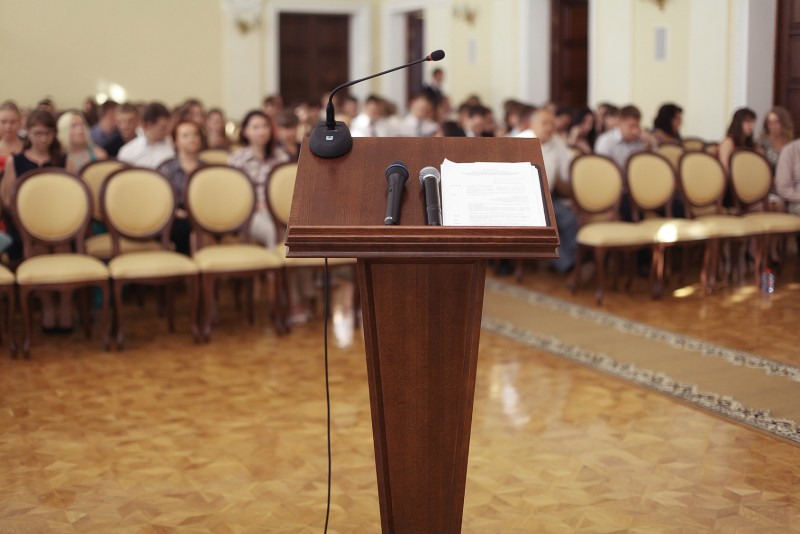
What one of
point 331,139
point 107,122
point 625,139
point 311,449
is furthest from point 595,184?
point 331,139

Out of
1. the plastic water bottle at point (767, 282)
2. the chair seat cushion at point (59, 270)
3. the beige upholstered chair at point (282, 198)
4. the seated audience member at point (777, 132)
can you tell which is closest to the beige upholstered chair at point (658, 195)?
the plastic water bottle at point (767, 282)

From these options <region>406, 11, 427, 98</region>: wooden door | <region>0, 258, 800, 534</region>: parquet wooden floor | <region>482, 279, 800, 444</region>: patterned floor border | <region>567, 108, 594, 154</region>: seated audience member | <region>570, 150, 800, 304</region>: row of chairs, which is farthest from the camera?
<region>406, 11, 427, 98</region>: wooden door

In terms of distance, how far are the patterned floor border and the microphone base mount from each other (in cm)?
245

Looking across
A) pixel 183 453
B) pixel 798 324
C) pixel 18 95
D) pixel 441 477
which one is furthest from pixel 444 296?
pixel 18 95

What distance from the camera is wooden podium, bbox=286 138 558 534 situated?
2322mm

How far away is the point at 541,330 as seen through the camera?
6.05 meters

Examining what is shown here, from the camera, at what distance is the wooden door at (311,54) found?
16047mm

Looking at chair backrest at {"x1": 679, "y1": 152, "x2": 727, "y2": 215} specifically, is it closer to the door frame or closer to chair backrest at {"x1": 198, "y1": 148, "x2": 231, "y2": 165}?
chair backrest at {"x1": 198, "y1": 148, "x2": 231, "y2": 165}

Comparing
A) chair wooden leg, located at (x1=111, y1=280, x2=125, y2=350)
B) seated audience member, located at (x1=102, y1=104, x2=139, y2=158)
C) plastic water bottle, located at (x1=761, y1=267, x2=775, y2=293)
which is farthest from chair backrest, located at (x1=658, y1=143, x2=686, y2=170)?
chair wooden leg, located at (x1=111, y1=280, x2=125, y2=350)

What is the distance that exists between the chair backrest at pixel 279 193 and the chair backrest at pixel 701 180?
2.96m

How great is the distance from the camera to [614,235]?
680 cm

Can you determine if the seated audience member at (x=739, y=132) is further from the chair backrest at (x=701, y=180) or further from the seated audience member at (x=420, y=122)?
the seated audience member at (x=420, y=122)

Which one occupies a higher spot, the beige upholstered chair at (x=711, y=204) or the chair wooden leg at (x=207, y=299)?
the beige upholstered chair at (x=711, y=204)

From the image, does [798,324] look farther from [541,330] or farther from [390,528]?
[390,528]
